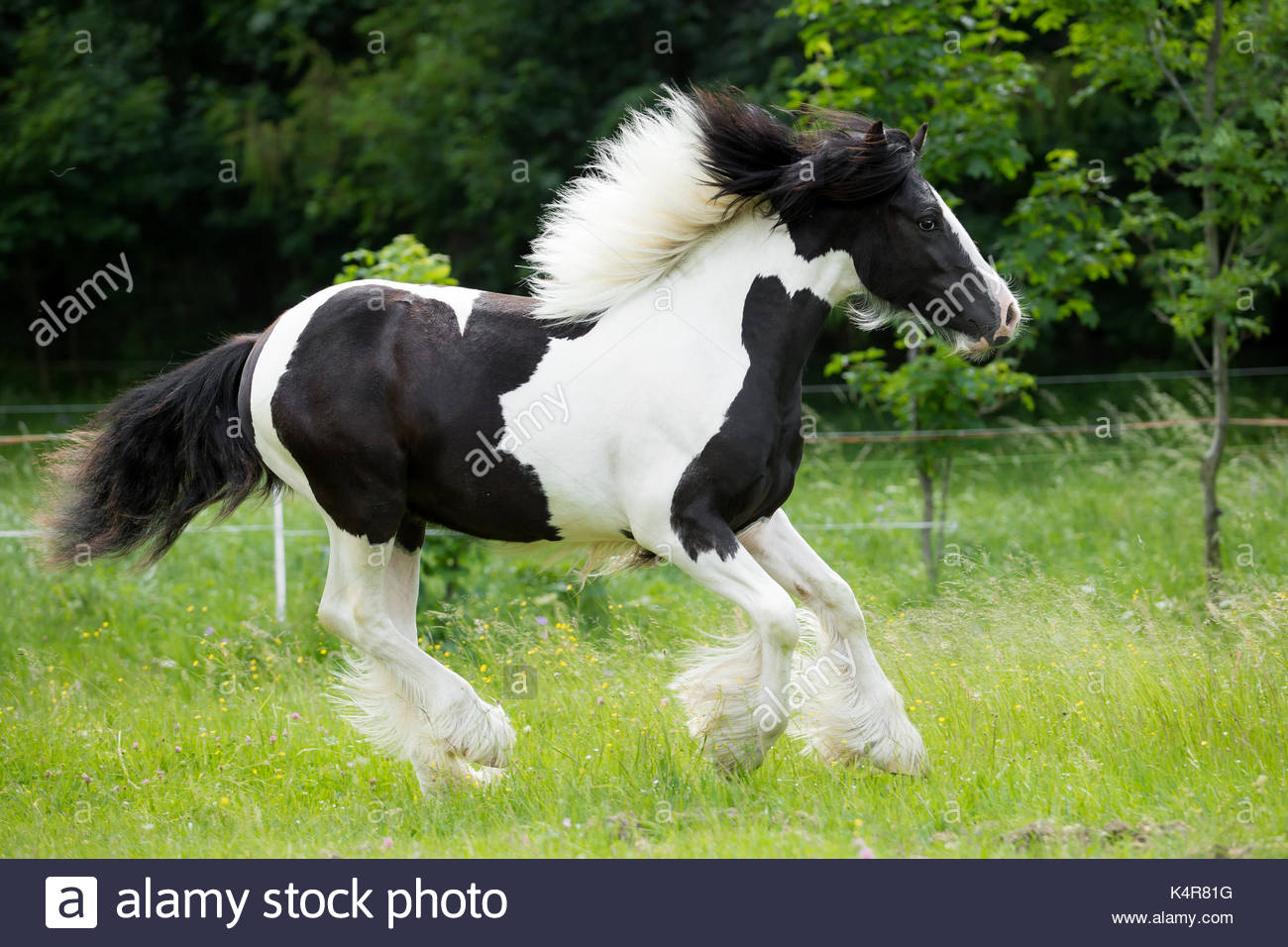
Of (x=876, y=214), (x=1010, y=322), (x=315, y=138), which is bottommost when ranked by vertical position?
(x=315, y=138)

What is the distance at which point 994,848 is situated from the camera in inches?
154

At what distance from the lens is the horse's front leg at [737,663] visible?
419 centimetres

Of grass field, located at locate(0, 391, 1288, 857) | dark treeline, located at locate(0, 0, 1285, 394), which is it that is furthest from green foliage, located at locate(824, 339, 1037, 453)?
dark treeline, located at locate(0, 0, 1285, 394)

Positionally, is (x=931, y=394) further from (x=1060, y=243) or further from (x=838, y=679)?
(x=838, y=679)

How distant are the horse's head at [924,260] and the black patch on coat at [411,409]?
1.01 m

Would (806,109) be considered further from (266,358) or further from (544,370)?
(266,358)

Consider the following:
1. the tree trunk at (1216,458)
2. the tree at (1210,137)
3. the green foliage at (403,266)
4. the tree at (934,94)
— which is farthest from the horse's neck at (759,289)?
the tree trunk at (1216,458)

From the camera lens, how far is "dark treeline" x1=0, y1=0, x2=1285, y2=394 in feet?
55.5

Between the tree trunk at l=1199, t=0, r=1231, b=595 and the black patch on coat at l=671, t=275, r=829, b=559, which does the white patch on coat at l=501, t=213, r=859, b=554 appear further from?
the tree trunk at l=1199, t=0, r=1231, b=595

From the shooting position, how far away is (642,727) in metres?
5.14

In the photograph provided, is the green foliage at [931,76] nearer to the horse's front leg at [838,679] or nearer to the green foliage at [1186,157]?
the green foliage at [1186,157]

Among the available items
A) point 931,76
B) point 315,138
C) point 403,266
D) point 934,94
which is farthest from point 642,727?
point 315,138

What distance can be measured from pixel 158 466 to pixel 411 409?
1.22 m

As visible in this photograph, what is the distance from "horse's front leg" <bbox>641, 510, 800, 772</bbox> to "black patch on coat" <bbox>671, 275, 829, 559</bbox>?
0.08 feet
